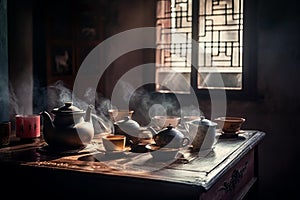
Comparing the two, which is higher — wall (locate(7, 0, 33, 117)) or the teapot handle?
wall (locate(7, 0, 33, 117))

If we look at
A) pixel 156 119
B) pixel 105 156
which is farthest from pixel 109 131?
pixel 105 156

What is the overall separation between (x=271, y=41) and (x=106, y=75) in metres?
1.69

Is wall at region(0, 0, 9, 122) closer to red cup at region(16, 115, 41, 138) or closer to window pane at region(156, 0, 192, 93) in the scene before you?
red cup at region(16, 115, 41, 138)

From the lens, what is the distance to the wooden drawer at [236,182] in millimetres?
1732

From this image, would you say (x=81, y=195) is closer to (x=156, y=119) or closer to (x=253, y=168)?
(x=156, y=119)

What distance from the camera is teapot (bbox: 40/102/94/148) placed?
78.3 inches

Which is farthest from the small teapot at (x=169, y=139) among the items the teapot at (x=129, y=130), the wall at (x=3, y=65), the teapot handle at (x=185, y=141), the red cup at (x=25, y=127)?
the wall at (x=3, y=65)

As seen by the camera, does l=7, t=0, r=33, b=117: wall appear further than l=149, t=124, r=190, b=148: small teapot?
Yes

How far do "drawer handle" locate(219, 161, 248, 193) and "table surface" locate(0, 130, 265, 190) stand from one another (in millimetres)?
96

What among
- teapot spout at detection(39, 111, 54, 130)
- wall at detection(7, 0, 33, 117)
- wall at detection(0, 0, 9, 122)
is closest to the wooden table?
teapot spout at detection(39, 111, 54, 130)

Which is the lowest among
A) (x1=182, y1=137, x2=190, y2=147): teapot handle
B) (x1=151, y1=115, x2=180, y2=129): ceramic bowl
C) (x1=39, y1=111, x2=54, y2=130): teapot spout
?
(x1=182, y1=137, x2=190, y2=147): teapot handle

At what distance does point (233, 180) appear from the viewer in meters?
1.98

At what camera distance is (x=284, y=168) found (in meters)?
3.67

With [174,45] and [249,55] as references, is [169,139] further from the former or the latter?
[174,45]
